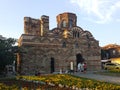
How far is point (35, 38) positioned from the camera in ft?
151

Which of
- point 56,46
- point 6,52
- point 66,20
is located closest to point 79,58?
point 56,46

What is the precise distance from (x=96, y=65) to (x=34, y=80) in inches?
1035

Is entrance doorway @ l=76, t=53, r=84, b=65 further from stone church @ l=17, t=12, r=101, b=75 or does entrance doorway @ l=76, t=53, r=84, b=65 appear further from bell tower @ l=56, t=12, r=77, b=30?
bell tower @ l=56, t=12, r=77, b=30

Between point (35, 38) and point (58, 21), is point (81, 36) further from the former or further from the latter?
point (35, 38)

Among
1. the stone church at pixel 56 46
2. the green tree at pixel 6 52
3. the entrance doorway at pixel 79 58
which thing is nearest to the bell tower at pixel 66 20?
the stone church at pixel 56 46

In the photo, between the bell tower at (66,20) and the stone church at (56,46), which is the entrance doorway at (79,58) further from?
the bell tower at (66,20)

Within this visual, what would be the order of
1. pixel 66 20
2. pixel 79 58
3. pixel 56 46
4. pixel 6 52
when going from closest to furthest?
1. pixel 6 52
2. pixel 56 46
3. pixel 79 58
4. pixel 66 20

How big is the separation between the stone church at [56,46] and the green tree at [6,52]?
427 centimetres

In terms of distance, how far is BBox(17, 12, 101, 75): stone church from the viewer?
4491 centimetres

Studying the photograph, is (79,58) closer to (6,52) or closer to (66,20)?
(66,20)

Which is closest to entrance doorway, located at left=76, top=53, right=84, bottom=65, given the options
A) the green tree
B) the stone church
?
the stone church

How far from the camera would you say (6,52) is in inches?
1483

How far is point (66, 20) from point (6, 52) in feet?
61.7

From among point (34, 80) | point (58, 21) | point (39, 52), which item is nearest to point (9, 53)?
point (39, 52)
